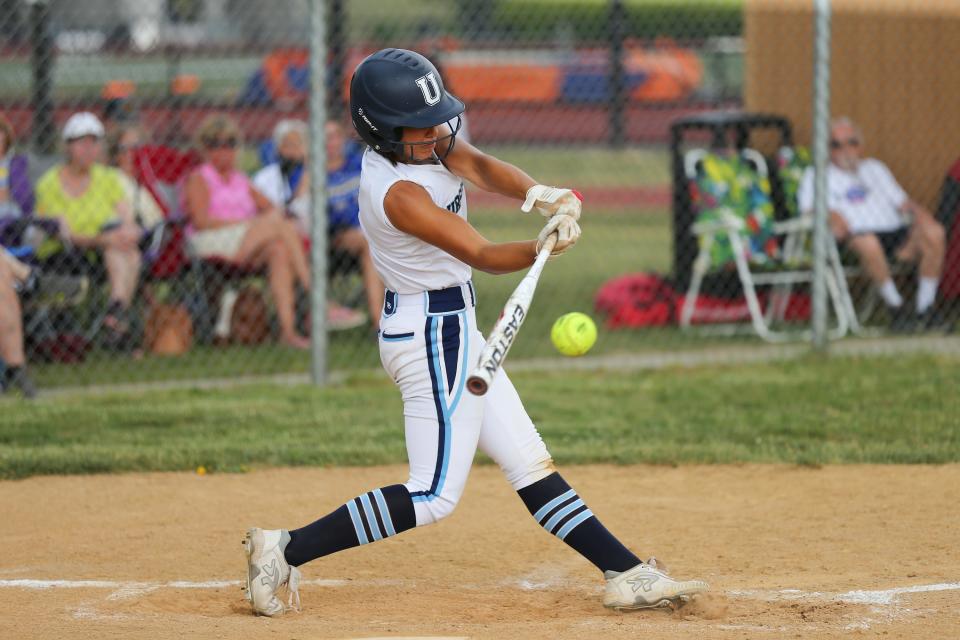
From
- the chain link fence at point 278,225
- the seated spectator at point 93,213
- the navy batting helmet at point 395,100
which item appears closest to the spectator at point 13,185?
the chain link fence at point 278,225

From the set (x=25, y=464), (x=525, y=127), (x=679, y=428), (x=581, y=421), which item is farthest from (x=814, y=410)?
(x=525, y=127)

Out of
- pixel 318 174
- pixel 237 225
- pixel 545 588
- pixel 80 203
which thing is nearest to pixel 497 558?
pixel 545 588

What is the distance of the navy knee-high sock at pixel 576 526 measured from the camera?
14.4 ft

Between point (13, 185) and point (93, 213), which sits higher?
point (13, 185)

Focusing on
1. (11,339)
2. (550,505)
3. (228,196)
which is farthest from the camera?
(228,196)

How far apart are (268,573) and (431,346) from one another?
908 millimetres

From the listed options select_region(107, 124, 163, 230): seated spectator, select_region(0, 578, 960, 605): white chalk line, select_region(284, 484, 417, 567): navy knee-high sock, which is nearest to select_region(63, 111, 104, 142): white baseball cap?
select_region(107, 124, 163, 230): seated spectator

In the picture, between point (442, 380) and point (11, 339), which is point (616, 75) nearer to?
point (11, 339)

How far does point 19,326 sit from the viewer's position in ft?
25.3

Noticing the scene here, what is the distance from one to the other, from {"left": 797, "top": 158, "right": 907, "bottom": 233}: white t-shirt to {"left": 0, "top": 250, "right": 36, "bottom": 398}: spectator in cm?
561

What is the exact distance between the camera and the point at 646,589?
4312mm

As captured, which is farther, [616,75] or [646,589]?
[616,75]

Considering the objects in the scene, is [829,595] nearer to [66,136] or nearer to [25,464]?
[25,464]

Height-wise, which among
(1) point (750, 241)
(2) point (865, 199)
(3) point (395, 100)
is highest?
(3) point (395, 100)
